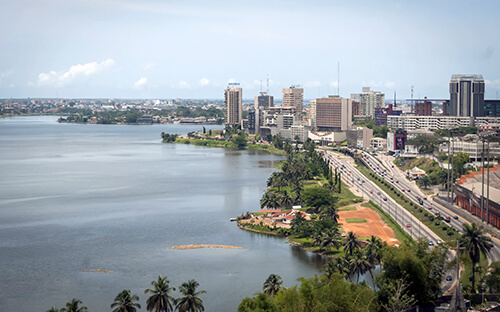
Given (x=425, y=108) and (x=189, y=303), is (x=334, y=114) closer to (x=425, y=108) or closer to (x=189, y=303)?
(x=425, y=108)

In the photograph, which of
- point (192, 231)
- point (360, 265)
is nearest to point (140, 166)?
point (192, 231)

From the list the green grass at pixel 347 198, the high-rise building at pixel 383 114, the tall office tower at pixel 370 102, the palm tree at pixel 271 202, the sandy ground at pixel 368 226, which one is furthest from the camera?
the tall office tower at pixel 370 102

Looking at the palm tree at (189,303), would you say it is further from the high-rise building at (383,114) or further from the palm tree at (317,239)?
the high-rise building at (383,114)

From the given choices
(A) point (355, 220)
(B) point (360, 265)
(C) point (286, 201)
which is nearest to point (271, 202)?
(C) point (286, 201)

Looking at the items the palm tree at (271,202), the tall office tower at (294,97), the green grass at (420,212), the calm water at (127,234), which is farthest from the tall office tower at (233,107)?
the palm tree at (271,202)

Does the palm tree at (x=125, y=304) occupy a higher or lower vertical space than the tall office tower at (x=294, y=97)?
lower
